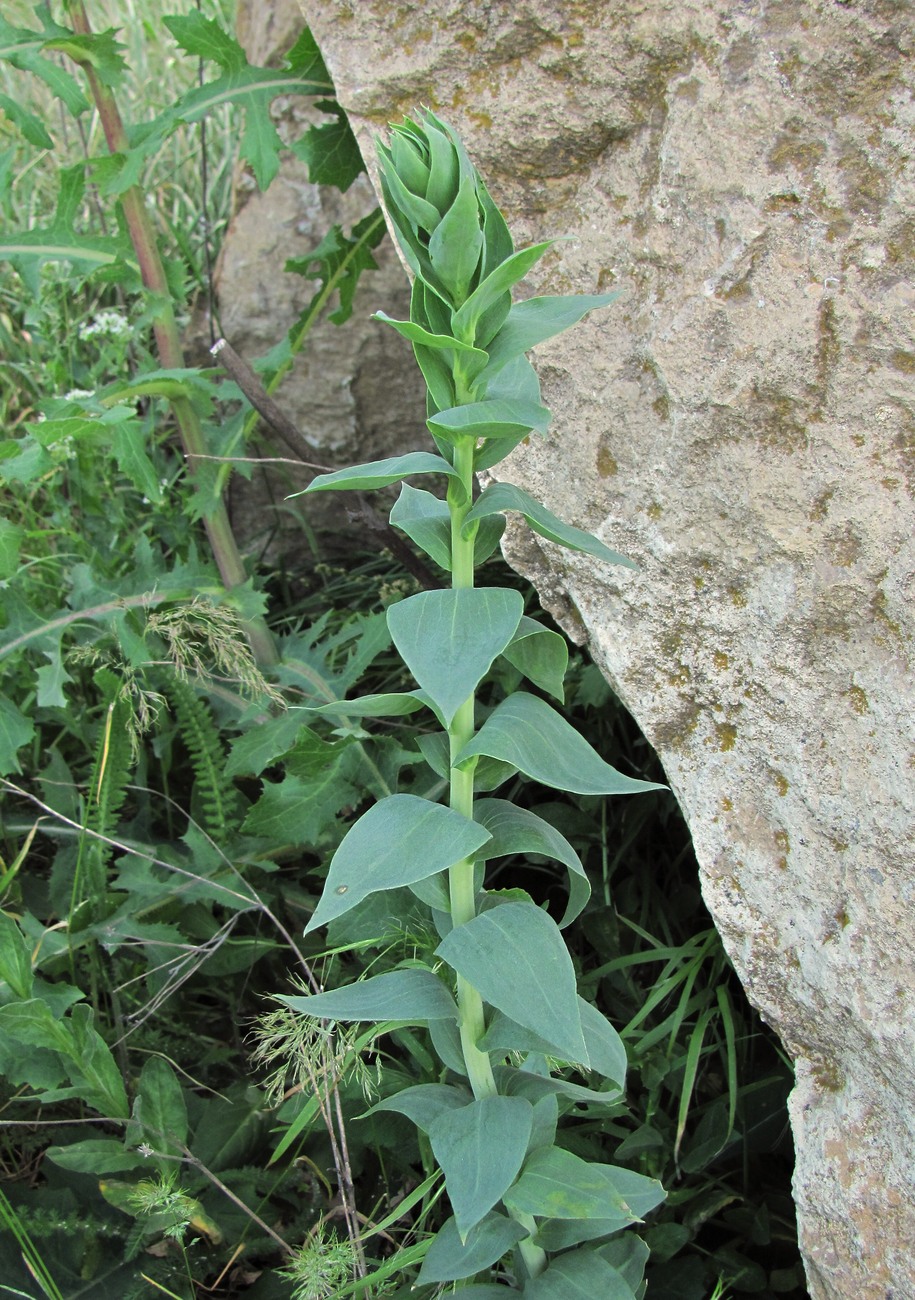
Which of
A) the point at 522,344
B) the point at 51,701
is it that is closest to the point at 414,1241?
the point at 51,701

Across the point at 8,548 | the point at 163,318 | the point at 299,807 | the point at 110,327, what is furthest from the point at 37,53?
the point at 299,807

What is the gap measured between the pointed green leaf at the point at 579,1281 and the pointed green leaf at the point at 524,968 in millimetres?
354

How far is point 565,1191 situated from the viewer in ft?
3.70

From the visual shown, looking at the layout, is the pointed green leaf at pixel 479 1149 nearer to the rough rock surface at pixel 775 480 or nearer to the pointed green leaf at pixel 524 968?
the pointed green leaf at pixel 524 968

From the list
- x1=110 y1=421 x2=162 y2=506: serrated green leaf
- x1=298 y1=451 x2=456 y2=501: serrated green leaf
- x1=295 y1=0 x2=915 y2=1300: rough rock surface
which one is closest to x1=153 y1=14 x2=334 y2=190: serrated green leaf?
x1=110 y1=421 x2=162 y2=506: serrated green leaf

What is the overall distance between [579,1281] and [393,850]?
57 centimetres

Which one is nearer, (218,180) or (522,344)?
(522,344)

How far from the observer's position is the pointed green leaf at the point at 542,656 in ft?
3.79

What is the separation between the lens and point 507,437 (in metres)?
1.12

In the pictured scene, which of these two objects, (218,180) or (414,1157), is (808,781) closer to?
(414,1157)

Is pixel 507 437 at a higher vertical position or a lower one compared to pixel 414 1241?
higher

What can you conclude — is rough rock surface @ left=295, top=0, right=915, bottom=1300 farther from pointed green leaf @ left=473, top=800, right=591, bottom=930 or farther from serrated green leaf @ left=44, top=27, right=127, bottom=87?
serrated green leaf @ left=44, top=27, right=127, bottom=87

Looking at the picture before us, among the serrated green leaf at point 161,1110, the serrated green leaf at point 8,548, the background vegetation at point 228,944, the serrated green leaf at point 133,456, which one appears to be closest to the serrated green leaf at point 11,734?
the background vegetation at point 228,944

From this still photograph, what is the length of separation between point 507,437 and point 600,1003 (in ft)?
3.88
